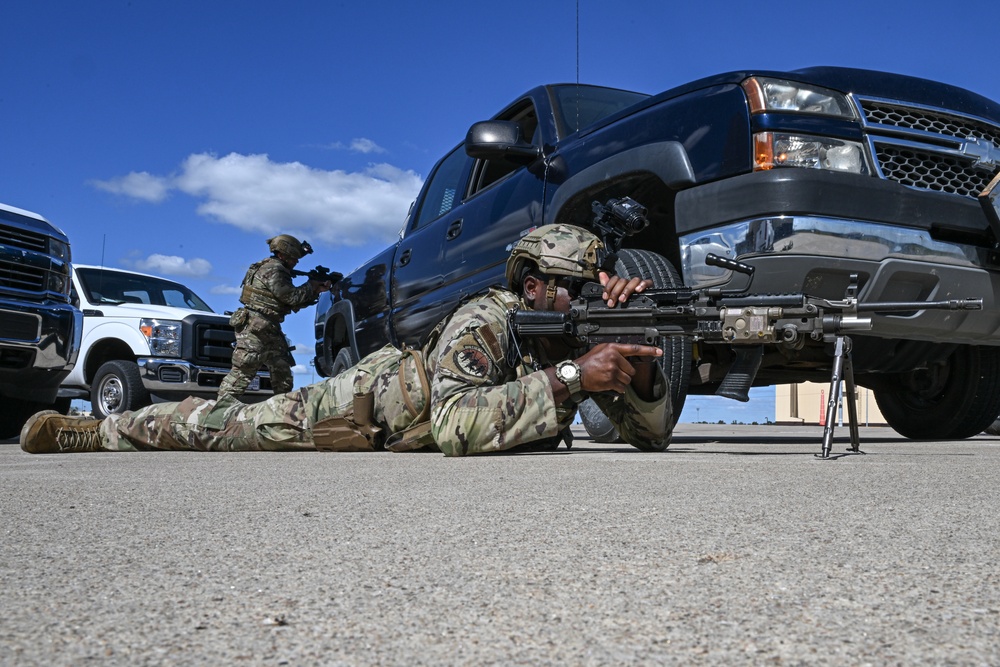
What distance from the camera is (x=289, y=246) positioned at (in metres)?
7.82

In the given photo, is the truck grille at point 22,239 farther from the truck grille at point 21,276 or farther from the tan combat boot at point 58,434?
the tan combat boot at point 58,434

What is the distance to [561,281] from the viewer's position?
373cm

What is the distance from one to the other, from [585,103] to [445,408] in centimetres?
218

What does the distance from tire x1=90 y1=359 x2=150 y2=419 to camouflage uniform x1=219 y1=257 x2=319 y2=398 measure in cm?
111

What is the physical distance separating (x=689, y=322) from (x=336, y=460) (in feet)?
5.11

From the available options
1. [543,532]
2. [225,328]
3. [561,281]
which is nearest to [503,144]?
[561,281]

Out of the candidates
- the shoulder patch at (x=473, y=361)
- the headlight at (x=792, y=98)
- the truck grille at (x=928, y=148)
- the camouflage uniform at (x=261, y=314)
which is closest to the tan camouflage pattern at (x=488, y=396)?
the shoulder patch at (x=473, y=361)

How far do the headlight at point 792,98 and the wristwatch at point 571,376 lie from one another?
3.88 feet

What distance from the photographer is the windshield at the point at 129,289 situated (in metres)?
9.02

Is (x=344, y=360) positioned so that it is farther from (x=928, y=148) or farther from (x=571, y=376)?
(x=928, y=148)

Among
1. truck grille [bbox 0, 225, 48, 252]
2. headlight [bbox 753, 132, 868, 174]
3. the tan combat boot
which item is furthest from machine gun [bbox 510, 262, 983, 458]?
truck grille [bbox 0, 225, 48, 252]

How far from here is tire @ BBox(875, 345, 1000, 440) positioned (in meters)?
4.84

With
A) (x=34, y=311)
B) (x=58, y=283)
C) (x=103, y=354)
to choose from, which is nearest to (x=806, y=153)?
(x=34, y=311)

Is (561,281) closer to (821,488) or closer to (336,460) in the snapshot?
(336,460)
